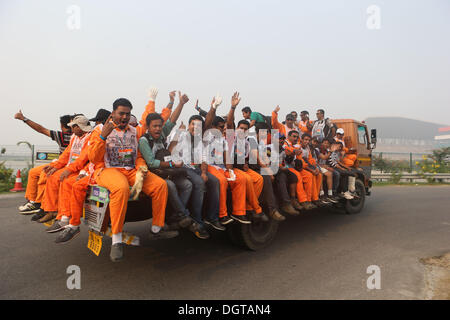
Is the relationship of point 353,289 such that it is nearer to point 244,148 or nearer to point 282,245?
point 282,245

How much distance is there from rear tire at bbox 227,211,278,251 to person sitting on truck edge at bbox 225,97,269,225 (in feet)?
0.82

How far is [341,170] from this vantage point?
6.41 metres

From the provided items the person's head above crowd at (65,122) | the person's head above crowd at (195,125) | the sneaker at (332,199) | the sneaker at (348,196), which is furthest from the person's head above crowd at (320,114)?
the person's head above crowd at (65,122)

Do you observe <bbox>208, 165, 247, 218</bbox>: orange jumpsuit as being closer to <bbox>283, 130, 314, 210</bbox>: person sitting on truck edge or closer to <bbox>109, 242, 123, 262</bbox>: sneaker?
<bbox>283, 130, 314, 210</bbox>: person sitting on truck edge

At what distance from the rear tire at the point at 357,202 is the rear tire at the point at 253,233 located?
3340mm

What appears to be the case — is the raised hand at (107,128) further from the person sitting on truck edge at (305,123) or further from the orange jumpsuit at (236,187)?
the person sitting on truck edge at (305,123)

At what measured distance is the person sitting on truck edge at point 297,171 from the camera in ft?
15.9

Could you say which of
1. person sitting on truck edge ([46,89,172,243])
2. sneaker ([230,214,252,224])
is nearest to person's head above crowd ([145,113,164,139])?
person sitting on truck edge ([46,89,172,243])

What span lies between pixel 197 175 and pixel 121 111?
1.13 meters

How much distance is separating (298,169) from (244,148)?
1167 millimetres

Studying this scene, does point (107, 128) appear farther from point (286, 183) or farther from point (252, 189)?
point (286, 183)

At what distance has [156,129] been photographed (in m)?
3.55
